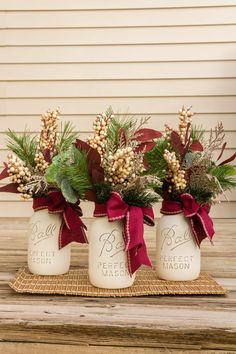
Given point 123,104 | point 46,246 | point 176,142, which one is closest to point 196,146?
point 176,142

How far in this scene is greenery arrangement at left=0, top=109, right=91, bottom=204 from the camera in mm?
1077

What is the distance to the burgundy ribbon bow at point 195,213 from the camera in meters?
1.14

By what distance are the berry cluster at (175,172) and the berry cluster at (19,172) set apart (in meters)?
0.30

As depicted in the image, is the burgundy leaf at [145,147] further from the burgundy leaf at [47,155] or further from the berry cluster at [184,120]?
the burgundy leaf at [47,155]

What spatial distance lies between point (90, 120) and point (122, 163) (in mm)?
2305

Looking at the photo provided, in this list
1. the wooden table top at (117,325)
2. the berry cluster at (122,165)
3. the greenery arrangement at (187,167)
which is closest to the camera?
the wooden table top at (117,325)

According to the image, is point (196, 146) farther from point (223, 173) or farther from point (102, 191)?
point (102, 191)

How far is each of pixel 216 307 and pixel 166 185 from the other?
29cm

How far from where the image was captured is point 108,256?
42.7 inches
